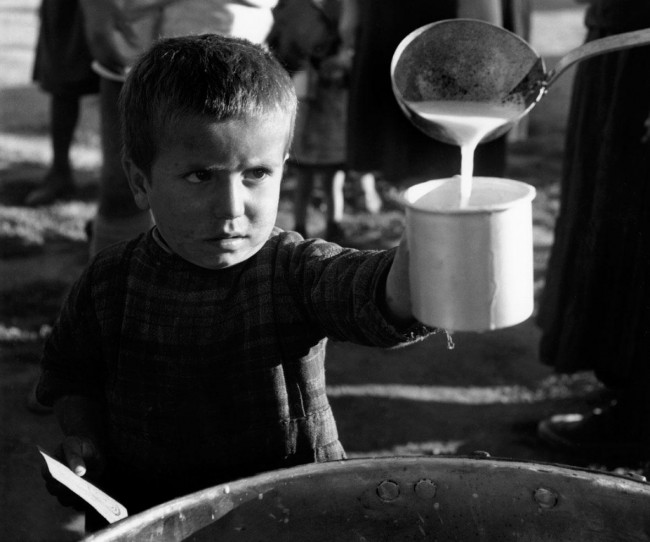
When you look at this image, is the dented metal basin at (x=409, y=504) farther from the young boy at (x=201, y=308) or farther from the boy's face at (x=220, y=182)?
the boy's face at (x=220, y=182)

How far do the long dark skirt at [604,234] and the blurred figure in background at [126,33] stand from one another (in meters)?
0.86

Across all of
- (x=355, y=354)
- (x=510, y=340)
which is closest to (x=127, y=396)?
(x=355, y=354)

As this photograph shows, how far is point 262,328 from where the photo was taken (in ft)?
4.82

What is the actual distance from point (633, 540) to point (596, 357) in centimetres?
172

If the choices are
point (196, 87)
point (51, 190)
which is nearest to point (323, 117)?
point (51, 190)

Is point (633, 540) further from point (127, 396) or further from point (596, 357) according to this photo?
point (596, 357)

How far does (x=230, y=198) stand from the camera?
136 centimetres

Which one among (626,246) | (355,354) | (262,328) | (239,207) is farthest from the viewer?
(355,354)

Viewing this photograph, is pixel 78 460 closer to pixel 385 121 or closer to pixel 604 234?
pixel 604 234

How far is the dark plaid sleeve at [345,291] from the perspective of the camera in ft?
4.21

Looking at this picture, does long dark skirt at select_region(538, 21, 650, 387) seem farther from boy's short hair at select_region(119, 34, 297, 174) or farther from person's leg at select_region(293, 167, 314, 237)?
person's leg at select_region(293, 167, 314, 237)

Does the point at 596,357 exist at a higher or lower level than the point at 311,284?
lower

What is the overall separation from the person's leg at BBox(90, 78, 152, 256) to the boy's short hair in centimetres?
133

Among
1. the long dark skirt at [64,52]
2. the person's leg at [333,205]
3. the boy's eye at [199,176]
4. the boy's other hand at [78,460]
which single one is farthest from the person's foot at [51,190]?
the boy's eye at [199,176]
